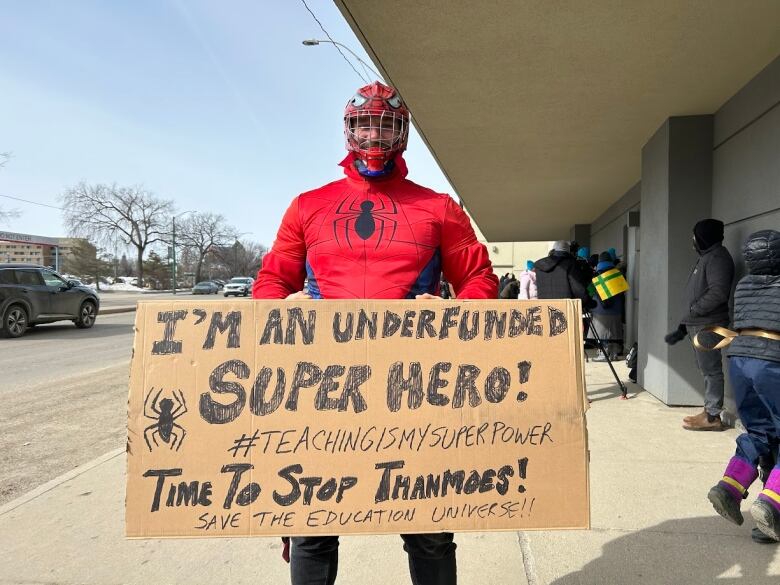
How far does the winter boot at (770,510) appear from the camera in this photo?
8.55 ft

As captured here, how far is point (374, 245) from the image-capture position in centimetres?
177

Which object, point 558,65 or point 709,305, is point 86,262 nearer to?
point 558,65

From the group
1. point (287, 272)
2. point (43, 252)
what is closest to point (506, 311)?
point (287, 272)

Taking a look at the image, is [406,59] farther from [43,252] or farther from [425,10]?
[43,252]

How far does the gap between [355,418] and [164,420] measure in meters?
0.50

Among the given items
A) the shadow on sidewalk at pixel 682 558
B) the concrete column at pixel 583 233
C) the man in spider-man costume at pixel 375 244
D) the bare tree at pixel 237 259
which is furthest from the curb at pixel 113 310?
the bare tree at pixel 237 259

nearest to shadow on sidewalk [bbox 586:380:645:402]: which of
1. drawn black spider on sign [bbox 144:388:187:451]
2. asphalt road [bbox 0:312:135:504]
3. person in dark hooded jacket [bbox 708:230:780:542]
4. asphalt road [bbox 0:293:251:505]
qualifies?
person in dark hooded jacket [bbox 708:230:780:542]

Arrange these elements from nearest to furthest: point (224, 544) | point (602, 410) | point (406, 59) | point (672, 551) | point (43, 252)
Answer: point (672, 551) < point (224, 544) < point (406, 59) < point (602, 410) < point (43, 252)

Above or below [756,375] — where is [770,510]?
below

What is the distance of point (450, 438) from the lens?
61.4 inches

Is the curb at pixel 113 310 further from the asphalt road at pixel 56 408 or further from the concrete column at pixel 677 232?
the concrete column at pixel 677 232

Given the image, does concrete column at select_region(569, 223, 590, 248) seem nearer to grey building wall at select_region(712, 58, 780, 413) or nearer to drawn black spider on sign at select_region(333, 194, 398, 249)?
grey building wall at select_region(712, 58, 780, 413)

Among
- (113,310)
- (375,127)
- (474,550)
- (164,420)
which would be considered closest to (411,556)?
(164,420)

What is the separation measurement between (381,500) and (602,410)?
4838 mm
